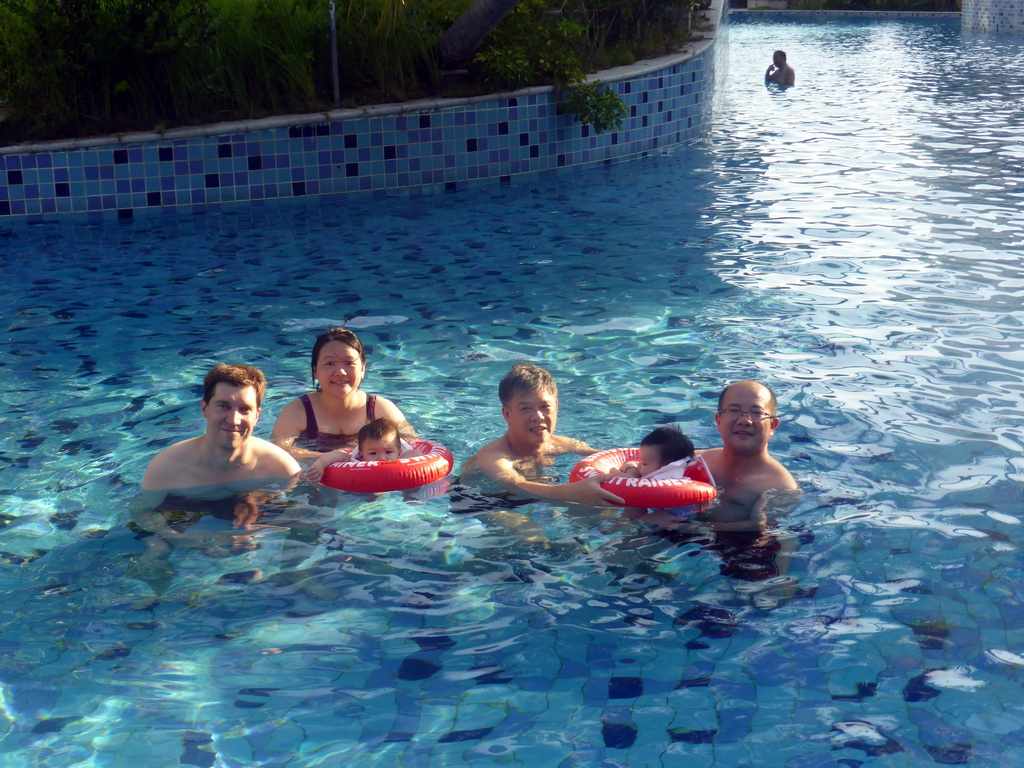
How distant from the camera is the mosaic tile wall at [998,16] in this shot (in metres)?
26.1

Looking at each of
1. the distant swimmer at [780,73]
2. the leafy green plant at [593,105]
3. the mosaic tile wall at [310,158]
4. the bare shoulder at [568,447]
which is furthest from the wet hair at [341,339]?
the distant swimmer at [780,73]

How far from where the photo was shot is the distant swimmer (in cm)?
1725

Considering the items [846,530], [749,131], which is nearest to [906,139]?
[749,131]

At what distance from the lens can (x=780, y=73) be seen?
57.0ft

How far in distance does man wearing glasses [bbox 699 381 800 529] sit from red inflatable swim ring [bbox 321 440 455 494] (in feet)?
4.08

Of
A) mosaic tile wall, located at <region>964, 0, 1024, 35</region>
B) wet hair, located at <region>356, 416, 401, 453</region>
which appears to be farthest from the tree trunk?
mosaic tile wall, located at <region>964, 0, 1024, 35</region>

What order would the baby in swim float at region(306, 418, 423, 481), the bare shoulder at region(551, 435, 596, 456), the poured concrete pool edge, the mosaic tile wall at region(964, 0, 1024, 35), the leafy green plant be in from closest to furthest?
the baby in swim float at region(306, 418, 423, 481) → the bare shoulder at region(551, 435, 596, 456) → the poured concrete pool edge → the leafy green plant → the mosaic tile wall at region(964, 0, 1024, 35)

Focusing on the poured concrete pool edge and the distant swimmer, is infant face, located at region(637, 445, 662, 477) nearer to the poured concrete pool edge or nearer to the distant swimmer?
the poured concrete pool edge

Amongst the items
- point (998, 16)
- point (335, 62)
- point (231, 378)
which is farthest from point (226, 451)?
point (998, 16)

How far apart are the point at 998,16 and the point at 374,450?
88.8ft

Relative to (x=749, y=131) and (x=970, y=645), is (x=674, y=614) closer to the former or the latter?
(x=970, y=645)

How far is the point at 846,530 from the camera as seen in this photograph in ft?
14.1

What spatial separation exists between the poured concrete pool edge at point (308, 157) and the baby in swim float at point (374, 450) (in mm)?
5767

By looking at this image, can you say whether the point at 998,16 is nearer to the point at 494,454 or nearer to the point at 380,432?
the point at 494,454
